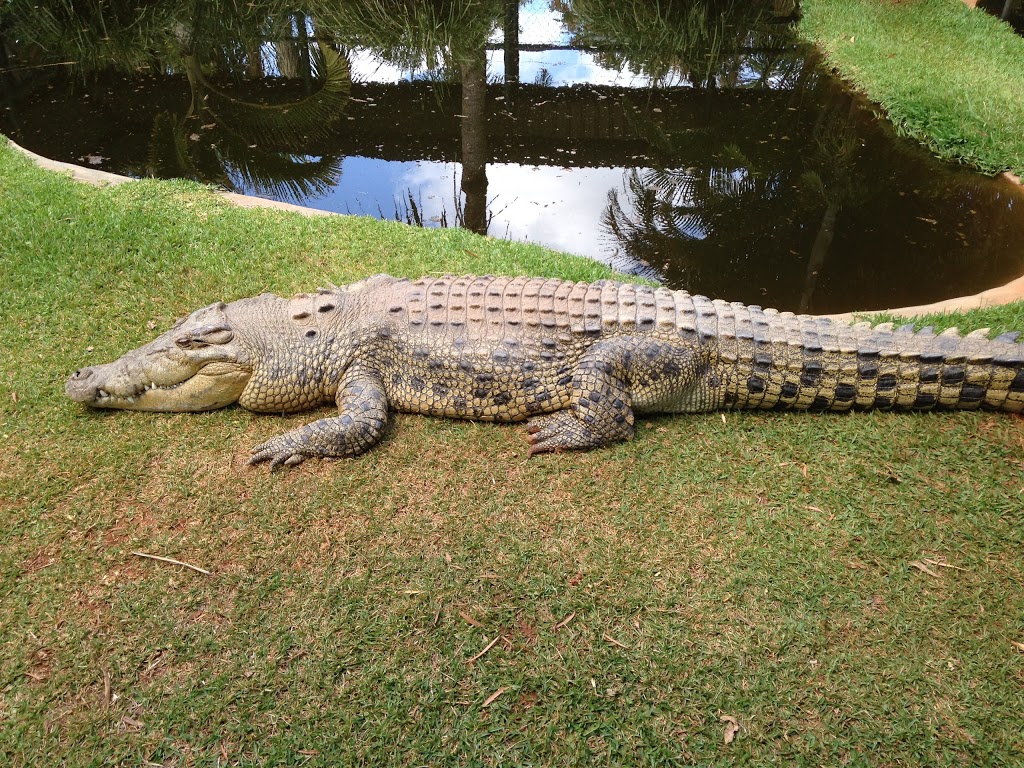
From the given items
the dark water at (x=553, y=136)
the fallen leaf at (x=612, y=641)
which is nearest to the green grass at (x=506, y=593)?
the fallen leaf at (x=612, y=641)

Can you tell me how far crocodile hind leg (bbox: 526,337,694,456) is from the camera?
3.81m

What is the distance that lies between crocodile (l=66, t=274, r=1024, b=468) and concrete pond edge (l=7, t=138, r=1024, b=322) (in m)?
1.07

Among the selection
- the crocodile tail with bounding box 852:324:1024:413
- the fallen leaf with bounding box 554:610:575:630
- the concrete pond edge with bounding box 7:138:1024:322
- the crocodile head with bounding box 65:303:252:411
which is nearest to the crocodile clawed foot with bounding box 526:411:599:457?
the fallen leaf with bounding box 554:610:575:630

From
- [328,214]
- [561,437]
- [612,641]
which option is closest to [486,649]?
[612,641]

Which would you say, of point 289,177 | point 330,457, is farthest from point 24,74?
point 330,457

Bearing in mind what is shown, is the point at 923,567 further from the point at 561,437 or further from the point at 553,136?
the point at 553,136

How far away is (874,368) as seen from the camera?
12.5 ft

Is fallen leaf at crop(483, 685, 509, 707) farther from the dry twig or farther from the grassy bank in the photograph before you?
the grassy bank

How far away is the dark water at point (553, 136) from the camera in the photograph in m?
6.35

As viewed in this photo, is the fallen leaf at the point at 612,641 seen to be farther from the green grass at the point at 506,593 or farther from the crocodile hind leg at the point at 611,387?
the crocodile hind leg at the point at 611,387

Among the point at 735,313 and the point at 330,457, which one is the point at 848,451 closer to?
the point at 735,313

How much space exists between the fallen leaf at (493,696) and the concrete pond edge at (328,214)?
135 inches

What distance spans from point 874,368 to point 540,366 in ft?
5.97

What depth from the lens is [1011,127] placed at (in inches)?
313
